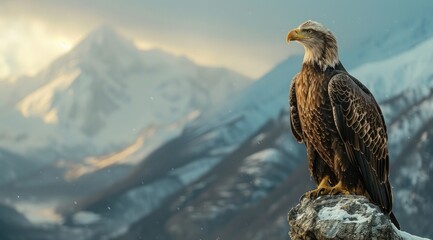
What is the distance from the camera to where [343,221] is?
11367mm

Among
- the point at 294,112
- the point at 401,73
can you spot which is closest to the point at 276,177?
the point at 401,73

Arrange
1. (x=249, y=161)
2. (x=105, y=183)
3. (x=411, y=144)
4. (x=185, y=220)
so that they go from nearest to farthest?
(x=411, y=144) < (x=185, y=220) < (x=249, y=161) < (x=105, y=183)

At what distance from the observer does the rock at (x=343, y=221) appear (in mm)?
11258

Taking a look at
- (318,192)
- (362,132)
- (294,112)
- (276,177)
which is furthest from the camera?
(276,177)

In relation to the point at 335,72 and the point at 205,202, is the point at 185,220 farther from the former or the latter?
the point at 335,72

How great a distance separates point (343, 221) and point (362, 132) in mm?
1545

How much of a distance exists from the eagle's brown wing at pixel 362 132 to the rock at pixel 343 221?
58 cm

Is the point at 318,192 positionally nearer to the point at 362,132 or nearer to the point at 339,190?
the point at 339,190

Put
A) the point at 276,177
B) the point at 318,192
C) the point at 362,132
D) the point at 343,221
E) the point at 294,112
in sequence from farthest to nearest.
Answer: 1. the point at 276,177
2. the point at 294,112
3. the point at 362,132
4. the point at 318,192
5. the point at 343,221

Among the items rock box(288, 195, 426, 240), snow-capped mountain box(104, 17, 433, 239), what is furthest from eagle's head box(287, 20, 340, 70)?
snow-capped mountain box(104, 17, 433, 239)

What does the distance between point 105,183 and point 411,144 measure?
229 feet

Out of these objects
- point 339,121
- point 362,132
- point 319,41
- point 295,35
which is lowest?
point 362,132

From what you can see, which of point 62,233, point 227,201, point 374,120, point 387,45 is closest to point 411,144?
point 227,201

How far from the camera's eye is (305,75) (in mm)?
12359
